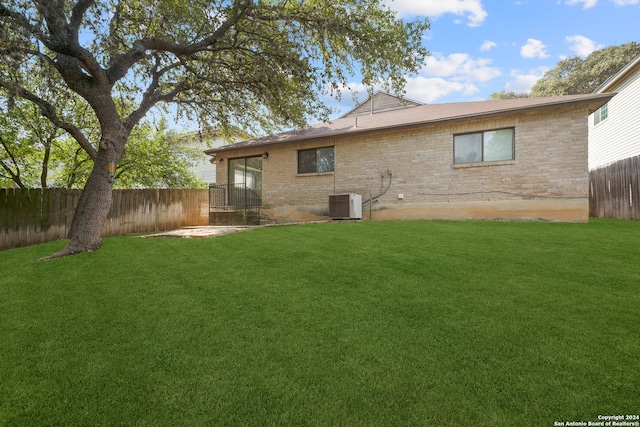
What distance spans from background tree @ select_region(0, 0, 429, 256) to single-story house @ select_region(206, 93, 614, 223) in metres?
3.42

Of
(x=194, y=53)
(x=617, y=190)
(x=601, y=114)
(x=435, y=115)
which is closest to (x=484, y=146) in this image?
(x=435, y=115)

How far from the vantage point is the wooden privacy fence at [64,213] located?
7305 millimetres

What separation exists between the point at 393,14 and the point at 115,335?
8668 mm

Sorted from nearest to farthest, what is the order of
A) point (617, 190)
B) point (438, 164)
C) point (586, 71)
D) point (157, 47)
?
point (157, 47), point (438, 164), point (617, 190), point (586, 71)

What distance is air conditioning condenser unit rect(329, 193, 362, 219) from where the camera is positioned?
10828 millimetres

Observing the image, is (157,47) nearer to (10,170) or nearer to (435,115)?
(10,170)

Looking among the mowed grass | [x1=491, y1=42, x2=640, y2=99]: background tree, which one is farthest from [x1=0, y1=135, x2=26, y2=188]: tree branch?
[x1=491, y1=42, x2=640, y2=99]: background tree

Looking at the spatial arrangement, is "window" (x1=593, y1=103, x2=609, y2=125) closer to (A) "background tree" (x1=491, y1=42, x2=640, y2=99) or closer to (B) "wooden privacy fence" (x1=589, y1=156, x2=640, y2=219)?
(B) "wooden privacy fence" (x1=589, y1=156, x2=640, y2=219)

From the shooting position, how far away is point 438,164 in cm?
1064

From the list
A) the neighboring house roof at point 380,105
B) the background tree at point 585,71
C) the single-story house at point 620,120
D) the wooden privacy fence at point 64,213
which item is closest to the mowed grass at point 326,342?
the wooden privacy fence at point 64,213

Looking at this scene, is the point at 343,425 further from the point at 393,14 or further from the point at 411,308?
the point at 393,14

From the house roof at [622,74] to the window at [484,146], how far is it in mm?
8236

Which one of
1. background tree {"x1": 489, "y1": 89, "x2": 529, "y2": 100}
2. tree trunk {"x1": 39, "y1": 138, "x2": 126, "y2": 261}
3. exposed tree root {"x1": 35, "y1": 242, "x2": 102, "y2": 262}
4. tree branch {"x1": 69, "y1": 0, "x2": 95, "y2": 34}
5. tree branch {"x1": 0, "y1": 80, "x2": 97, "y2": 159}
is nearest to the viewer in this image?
tree branch {"x1": 0, "y1": 80, "x2": 97, "y2": 159}

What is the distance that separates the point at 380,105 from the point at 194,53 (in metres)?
10.6
